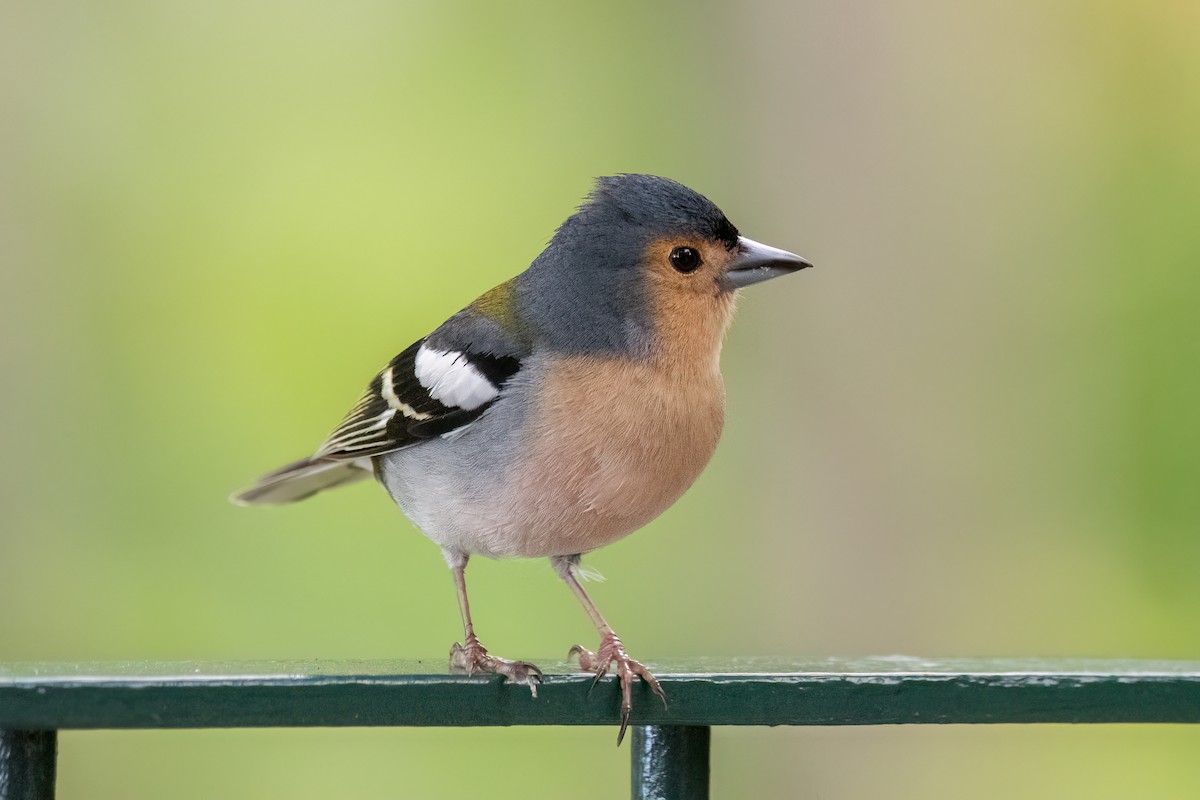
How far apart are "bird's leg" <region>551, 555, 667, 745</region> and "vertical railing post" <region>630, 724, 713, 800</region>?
0.16 feet

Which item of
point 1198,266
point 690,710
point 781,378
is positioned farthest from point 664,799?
point 1198,266

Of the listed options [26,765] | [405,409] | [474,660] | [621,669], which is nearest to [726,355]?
[405,409]

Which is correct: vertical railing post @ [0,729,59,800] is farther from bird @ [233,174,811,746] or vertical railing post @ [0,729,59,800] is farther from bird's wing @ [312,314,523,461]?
bird's wing @ [312,314,523,461]

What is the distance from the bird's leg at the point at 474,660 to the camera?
1.99 m

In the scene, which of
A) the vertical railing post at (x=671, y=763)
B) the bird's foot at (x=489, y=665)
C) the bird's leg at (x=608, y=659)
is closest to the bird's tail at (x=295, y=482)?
the bird's leg at (x=608, y=659)

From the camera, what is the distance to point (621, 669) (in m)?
2.12

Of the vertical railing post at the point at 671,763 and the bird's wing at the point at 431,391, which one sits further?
the bird's wing at the point at 431,391

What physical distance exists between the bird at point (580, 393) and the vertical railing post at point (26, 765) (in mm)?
776

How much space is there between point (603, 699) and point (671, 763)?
6.1 inches

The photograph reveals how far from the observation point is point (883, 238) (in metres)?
4.77

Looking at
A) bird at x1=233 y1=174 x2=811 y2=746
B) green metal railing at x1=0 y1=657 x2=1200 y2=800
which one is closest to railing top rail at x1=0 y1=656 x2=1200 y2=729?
green metal railing at x1=0 y1=657 x2=1200 y2=800

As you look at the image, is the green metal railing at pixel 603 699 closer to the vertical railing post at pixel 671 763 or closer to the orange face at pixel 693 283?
the vertical railing post at pixel 671 763

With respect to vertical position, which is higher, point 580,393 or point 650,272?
point 650,272

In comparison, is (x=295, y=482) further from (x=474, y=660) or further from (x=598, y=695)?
(x=598, y=695)
